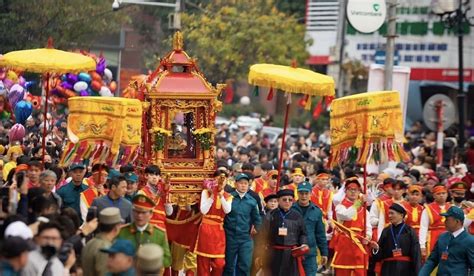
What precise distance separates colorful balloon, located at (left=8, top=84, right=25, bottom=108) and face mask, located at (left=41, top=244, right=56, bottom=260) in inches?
413

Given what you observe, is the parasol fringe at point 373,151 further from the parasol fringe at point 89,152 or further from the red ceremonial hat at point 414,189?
the parasol fringe at point 89,152

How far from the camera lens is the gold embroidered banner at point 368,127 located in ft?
61.8

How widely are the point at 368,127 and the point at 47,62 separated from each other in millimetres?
4276

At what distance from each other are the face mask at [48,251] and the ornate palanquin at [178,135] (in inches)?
252

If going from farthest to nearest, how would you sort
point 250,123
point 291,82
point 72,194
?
point 250,123 → point 291,82 → point 72,194

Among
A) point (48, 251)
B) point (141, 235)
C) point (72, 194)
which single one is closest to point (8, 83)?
point (72, 194)

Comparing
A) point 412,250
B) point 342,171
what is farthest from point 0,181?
point 342,171

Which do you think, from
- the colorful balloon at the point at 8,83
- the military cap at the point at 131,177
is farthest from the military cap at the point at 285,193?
the colorful balloon at the point at 8,83

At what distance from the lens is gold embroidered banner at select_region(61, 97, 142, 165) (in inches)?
704

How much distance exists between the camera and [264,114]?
59500 mm

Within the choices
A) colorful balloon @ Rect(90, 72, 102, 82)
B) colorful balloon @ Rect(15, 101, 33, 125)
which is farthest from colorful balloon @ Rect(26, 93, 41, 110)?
colorful balloon @ Rect(15, 101, 33, 125)

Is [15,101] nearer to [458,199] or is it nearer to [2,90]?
[2,90]

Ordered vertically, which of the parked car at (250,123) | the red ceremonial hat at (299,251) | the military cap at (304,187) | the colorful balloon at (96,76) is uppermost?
the parked car at (250,123)

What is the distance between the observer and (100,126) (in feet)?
59.1
